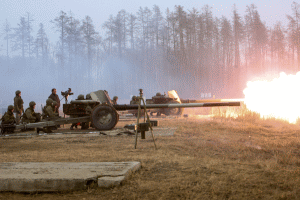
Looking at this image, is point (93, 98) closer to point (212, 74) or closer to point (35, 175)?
point (35, 175)

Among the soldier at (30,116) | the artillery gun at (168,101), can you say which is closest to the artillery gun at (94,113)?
the soldier at (30,116)

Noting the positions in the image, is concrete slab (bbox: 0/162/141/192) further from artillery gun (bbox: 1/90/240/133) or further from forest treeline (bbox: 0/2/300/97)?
forest treeline (bbox: 0/2/300/97)

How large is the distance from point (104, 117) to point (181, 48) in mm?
42942

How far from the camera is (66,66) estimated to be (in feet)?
214

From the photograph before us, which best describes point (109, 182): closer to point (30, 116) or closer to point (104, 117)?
point (104, 117)

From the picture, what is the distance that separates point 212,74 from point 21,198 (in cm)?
5269

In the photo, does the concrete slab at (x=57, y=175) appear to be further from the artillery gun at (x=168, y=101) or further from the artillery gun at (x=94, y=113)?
the artillery gun at (x=168, y=101)

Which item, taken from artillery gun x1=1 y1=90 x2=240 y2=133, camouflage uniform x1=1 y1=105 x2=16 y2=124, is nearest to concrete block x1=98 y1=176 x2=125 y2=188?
artillery gun x1=1 y1=90 x2=240 y2=133

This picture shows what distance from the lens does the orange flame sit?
16.9 metres

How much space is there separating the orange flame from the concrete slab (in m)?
12.9

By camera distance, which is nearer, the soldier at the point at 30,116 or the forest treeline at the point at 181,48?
the soldier at the point at 30,116

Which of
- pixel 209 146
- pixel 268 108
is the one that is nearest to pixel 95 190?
pixel 209 146

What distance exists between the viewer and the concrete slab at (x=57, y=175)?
4.20m

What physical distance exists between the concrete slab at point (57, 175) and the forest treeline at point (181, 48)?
153 ft
